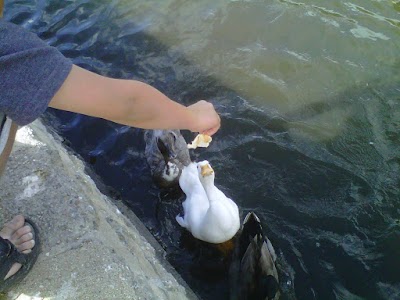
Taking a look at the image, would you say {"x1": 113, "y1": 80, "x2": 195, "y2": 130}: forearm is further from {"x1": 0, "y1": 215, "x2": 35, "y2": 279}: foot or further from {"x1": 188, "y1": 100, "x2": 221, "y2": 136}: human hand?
{"x1": 0, "y1": 215, "x2": 35, "y2": 279}: foot

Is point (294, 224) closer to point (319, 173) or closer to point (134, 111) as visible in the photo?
point (319, 173)

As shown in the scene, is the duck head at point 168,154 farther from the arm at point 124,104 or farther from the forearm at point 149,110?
the forearm at point 149,110

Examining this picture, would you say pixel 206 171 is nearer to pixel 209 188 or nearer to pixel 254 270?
pixel 209 188

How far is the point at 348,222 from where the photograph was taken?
4008 millimetres

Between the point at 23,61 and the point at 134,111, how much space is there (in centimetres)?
55

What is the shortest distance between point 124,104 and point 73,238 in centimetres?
102

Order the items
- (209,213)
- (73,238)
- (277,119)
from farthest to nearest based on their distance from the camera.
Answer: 1. (277,119)
2. (209,213)
3. (73,238)

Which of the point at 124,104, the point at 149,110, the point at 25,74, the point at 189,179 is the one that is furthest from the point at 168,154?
the point at 25,74

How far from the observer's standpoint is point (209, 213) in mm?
3715

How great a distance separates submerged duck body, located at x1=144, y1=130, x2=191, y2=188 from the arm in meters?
1.90

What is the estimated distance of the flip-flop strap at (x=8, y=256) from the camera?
247cm

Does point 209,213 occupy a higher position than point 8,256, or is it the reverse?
point 8,256

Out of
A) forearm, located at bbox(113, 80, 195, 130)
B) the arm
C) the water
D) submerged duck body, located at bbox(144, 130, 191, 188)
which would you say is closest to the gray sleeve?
the arm

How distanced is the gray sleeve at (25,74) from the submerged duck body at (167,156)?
2564mm
